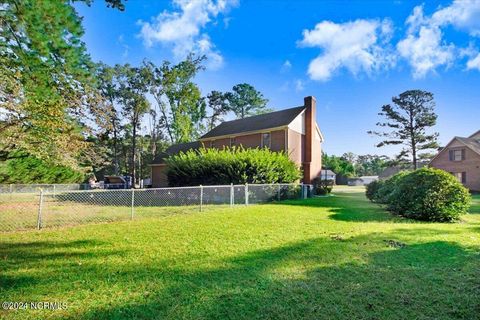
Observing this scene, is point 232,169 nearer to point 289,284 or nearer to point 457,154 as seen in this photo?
point 289,284

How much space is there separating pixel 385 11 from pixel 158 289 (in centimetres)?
1297

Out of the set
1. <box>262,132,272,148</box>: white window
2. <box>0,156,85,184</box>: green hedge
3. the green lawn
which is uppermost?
<box>262,132,272,148</box>: white window

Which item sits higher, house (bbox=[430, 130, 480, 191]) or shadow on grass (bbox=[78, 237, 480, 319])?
house (bbox=[430, 130, 480, 191])

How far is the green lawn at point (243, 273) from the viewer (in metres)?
3.01

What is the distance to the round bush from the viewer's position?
30.7 ft

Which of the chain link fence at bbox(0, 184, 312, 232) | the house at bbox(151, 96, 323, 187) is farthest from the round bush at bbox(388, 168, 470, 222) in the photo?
the house at bbox(151, 96, 323, 187)

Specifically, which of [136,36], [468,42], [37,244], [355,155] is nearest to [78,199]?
[37,244]

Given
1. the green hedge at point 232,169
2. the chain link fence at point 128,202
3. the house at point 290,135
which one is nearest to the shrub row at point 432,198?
the chain link fence at point 128,202

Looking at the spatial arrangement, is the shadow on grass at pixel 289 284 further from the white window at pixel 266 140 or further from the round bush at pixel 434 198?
the white window at pixel 266 140

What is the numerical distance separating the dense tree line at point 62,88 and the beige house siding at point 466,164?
30769mm

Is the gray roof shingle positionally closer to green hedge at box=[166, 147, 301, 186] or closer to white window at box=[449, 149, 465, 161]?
white window at box=[449, 149, 465, 161]

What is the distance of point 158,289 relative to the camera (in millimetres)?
3514

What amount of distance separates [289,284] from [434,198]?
873 centimetres

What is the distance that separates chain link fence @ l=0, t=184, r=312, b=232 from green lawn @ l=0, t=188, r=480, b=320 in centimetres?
254
